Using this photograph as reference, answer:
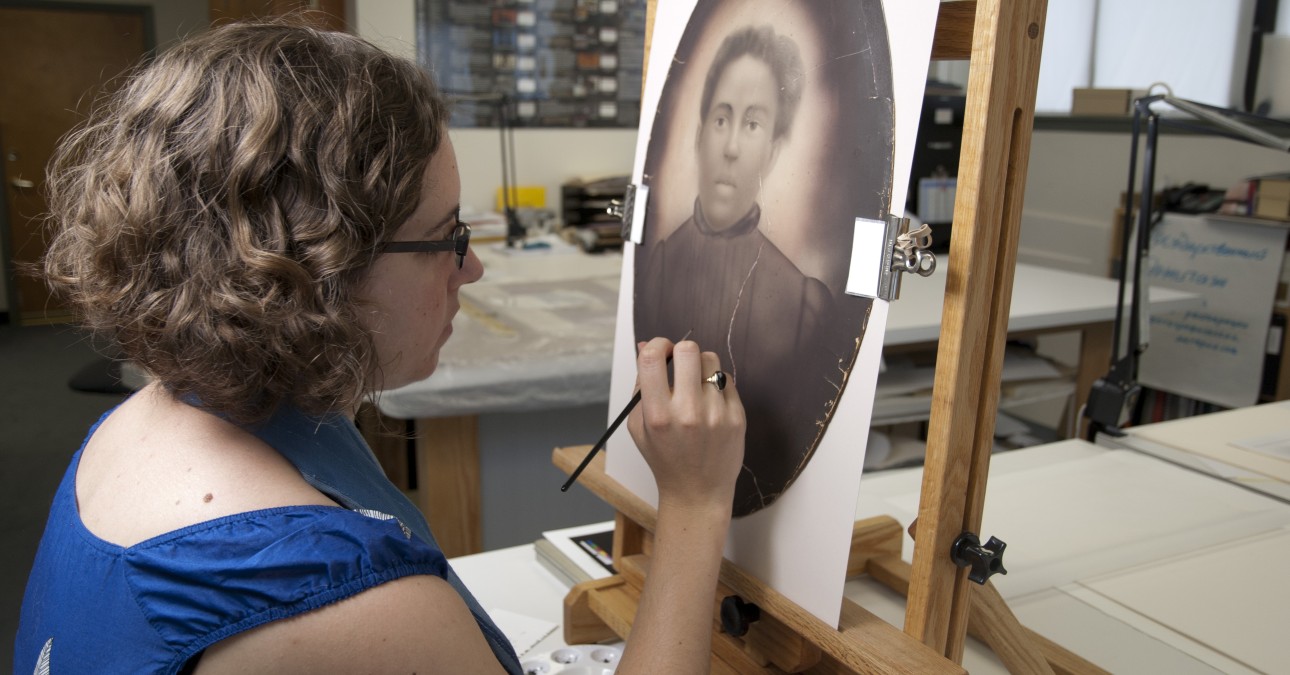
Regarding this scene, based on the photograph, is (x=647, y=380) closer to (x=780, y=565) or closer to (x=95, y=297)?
(x=780, y=565)

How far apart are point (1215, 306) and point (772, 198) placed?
2.80 meters

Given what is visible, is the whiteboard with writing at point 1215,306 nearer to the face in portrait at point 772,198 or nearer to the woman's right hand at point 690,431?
the face in portrait at point 772,198

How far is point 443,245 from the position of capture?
0.71 meters

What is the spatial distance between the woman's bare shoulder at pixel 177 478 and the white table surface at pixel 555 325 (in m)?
0.75

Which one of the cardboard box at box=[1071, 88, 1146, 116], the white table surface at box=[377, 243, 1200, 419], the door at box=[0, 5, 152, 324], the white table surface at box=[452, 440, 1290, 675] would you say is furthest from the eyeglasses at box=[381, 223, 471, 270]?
the cardboard box at box=[1071, 88, 1146, 116]

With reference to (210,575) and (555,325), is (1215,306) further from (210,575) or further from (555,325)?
(210,575)

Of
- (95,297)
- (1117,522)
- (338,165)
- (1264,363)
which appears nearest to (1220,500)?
(1117,522)

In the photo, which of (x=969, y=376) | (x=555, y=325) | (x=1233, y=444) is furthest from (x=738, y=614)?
(x=555, y=325)

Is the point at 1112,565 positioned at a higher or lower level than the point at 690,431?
lower

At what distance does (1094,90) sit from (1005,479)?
102 inches

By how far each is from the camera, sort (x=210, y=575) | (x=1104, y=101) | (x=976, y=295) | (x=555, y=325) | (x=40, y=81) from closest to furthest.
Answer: (x=210, y=575) → (x=976, y=295) → (x=555, y=325) → (x=40, y=81) → (x=1104, y=101)

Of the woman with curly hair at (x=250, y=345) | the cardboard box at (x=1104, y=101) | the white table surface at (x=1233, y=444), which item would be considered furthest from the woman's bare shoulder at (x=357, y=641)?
the cardboard box at (x=1104, y=101)

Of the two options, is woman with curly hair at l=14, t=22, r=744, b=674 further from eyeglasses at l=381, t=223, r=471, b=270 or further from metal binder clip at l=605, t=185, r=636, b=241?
metal binder clip at l=605, t=185, r=636, b=241

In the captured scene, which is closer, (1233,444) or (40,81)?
(1233,444)
